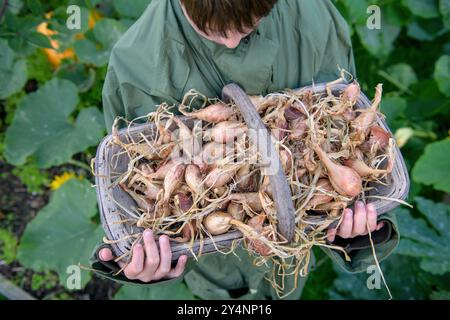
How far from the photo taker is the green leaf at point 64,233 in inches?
64.5

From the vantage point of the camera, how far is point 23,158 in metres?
1.71

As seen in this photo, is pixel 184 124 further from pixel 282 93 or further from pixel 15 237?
pixel 15 237

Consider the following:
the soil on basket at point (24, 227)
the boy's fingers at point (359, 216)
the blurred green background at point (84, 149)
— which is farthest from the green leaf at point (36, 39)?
the boy's fingers at point (359, 216)

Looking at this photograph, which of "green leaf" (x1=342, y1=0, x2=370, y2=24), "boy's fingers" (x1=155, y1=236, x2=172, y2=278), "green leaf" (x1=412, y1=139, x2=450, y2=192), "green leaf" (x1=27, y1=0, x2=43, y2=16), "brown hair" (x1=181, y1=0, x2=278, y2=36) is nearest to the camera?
"brown hair" (x1=181, y1=0, x2=278, y2=36)

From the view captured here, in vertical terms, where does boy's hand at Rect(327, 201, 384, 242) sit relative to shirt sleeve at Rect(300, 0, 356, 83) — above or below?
below

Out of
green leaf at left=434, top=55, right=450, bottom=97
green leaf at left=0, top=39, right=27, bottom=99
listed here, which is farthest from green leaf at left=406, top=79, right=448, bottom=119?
green leaf at left=0, top=39, right=27, bottom=99

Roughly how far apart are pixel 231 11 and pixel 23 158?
1159 millimetres

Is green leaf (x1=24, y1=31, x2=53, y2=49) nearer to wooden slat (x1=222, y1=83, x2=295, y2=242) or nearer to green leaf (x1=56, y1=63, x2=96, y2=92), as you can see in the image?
green leaf (x1=56, y1=63, x2=96, y2=92)

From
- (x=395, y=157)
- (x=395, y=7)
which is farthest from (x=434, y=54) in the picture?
(x=395, y=157)

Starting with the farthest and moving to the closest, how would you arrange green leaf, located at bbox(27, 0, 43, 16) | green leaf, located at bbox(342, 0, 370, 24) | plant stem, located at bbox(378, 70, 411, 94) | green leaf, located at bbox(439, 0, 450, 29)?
1. plant stem, located at bbox(378, 70, 411, 94)
2. green leaf, located at bbox(439, 0, 450, 29)
3. green leaf, located at bbox(342, 0, 370, 24)
4. green leaf, located at bbox(27, 0, 43, 16)

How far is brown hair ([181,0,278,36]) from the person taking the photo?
0.80 m

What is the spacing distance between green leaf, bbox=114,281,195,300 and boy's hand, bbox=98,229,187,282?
0.72 metres

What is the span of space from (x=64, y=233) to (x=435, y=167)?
119cm

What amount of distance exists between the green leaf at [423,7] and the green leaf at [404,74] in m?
0.22
